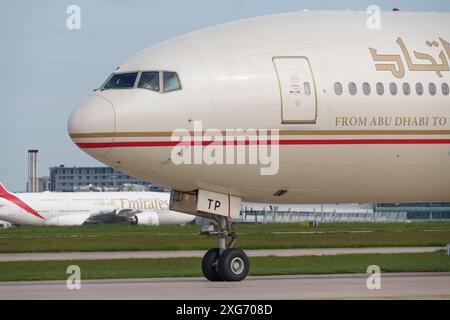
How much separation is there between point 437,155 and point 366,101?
2.22 metres

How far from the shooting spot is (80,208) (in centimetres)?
11512

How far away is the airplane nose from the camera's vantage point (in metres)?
22.9

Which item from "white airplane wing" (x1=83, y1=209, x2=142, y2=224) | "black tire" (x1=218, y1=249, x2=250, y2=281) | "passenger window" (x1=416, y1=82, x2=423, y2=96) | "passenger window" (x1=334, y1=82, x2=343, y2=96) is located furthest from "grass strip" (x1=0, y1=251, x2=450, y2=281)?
"white airplane wing" (x1=83, y1=209, x2=142, y2=224)

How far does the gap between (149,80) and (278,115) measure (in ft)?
9.49

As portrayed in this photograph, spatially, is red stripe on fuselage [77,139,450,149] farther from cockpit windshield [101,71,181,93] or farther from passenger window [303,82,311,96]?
cockpit windshield [101,71,181,93]

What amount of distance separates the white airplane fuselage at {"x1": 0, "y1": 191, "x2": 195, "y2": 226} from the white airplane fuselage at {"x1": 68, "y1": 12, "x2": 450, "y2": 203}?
279 feet

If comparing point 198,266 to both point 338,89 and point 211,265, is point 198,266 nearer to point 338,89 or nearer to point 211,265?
point 211,265

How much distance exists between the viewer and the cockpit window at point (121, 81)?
942 inches

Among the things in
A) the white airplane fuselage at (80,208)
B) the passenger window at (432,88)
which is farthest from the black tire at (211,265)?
the white airplane fuselage at (80,208)

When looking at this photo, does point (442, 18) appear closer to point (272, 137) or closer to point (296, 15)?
point (296, 15)

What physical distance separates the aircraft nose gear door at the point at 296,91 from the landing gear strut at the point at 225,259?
2.96 meters

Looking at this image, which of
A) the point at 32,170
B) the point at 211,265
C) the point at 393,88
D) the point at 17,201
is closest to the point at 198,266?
the point at 211,265

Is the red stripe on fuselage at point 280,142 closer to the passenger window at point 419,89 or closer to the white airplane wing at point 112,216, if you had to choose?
the passenger window at point 419,89
